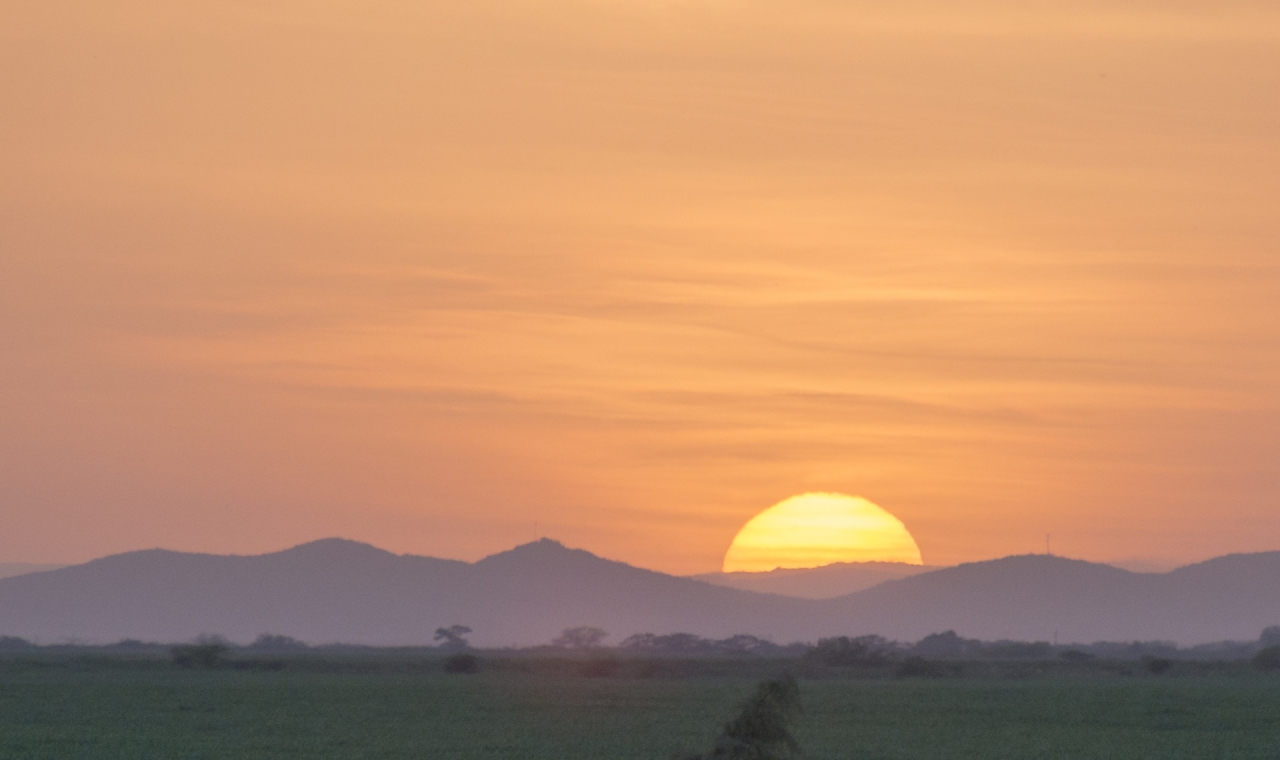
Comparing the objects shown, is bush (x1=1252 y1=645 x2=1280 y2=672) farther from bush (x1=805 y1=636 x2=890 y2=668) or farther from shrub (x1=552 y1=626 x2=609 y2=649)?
shrub (x1=552 y1=626 x2=609 y2=649)

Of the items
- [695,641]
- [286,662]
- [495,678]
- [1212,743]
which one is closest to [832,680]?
[495,678]

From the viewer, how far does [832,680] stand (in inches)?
3735

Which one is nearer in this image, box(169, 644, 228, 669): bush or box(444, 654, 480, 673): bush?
box(444, 654, 480, 673): bush

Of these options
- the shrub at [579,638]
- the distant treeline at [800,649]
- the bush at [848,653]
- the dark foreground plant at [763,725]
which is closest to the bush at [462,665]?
the distant treeline at [800,649]

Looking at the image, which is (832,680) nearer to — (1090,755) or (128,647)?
(1090,755)

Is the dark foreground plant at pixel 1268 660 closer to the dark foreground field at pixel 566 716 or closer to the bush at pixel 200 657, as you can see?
the dark foreground field at pixel 566 716

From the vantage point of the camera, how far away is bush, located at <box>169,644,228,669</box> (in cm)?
10219

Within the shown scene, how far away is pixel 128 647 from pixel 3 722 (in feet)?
429

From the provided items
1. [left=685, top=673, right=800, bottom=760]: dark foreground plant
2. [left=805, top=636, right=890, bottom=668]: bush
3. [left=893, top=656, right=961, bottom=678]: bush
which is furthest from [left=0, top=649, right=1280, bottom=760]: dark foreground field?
[left=805, top=636, right=890, bottom=668]: bush

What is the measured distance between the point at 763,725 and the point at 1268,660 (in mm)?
103619

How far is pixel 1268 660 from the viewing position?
4547 inches

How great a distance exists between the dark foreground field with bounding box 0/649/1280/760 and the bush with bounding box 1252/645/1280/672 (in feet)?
74.0

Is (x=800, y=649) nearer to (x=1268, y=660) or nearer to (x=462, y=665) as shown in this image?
(x=1268, y=660)

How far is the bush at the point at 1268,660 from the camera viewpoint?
4476 inches
